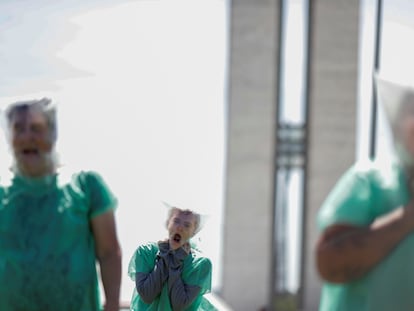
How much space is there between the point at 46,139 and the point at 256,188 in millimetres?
9614

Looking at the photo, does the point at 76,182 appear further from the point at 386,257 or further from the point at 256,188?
the point at 256,188

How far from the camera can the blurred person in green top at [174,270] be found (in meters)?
3.65

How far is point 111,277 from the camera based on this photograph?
2.29 meters

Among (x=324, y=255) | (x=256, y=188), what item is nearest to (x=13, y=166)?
(x=324, y=255)

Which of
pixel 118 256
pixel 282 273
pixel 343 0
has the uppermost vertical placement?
pixel 343 0

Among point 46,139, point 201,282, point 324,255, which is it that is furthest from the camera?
point 201,282

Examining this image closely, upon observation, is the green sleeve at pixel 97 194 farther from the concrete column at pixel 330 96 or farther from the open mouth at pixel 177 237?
the concrete column at pixel 330 96

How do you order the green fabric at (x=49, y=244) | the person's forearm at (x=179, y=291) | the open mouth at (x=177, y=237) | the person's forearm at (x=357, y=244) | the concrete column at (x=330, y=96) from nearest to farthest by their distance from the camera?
the person's forearm at (x=357, y=244) → the green fabric at (x=49, y=244) → the person's forearm at (x=179, y=291) → the open mouth at (x=177, y=237) → the concrete column at (x=330, y=96)

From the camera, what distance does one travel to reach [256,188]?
38.6 feet

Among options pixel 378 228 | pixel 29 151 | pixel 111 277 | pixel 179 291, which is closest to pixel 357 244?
pixel 378 228

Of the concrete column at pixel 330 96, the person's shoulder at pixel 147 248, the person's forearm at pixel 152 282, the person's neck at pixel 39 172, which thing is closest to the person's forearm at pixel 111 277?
the person's neck at pixel 39 172

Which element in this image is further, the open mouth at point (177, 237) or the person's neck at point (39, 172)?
the open mouth at point (177, 237)

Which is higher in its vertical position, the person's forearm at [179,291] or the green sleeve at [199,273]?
the green sleeve at [199,273]

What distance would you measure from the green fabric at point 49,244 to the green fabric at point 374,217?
2.27 ft
